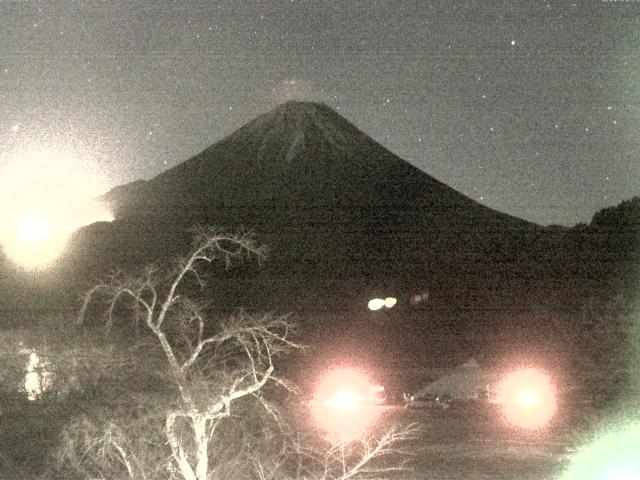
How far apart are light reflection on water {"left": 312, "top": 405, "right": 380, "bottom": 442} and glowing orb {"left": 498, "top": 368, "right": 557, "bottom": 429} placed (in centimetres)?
373

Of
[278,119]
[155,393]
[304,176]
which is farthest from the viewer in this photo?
[278,119]

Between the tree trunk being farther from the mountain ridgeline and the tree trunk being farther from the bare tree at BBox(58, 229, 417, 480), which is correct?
the mountain ridgeline

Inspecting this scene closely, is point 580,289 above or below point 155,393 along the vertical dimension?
above

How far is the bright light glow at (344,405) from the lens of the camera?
15.7 meters

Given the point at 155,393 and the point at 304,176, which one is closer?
the point at 155,393

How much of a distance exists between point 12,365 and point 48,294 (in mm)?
17980

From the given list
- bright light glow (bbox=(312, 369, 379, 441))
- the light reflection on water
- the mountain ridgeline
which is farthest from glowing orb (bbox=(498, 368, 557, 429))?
the mountain ridgeline

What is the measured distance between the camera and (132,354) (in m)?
13.0

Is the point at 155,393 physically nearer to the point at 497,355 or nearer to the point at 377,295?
the point at 497,355

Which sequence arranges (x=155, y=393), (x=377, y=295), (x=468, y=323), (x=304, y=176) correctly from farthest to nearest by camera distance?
(x=304, y=176) < (x=377, y=295) < (x=468, y=323) < (x=155, y=393)

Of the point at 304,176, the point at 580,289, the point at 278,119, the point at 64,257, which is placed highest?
the point at 278,119

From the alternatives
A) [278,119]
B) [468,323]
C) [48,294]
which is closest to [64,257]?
[48,294]

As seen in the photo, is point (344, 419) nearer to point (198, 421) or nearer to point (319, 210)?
point (198, 421)

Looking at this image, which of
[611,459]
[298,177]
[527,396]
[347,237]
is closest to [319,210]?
[347,237]
